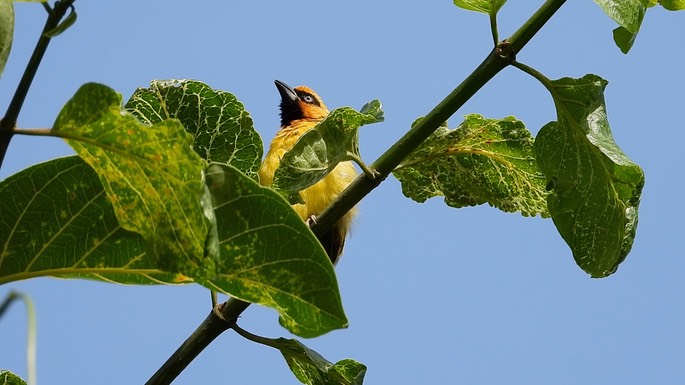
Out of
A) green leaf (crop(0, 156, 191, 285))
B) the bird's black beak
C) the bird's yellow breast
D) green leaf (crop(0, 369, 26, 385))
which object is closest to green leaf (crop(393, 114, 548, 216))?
green leaf (crop(0, 156, 191, 285))

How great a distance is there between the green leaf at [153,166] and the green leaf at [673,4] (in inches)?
44.6

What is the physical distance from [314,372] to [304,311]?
708mm

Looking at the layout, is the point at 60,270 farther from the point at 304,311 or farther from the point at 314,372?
the point at 314,372

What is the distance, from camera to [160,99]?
201cm

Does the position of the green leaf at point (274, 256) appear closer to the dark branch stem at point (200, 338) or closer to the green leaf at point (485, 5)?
the dark branch stem at point (200, 338)

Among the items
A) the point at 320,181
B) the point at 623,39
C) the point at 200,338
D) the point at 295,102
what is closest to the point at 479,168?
the point at 623,39

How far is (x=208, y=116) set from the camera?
74.9 inches

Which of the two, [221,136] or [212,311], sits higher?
[221,136]

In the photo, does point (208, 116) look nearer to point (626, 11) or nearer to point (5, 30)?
point (5, 30)

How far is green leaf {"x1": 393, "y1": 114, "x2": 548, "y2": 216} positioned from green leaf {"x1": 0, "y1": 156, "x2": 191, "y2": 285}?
727 millimetres

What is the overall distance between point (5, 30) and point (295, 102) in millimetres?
5995

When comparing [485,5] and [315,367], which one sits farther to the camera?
[315,367]

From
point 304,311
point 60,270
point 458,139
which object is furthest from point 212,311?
point 458,139

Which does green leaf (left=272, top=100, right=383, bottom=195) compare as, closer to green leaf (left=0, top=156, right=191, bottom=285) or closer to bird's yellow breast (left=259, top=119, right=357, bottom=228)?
green leaf (left=0, top=156, right=191, bottom=285)
